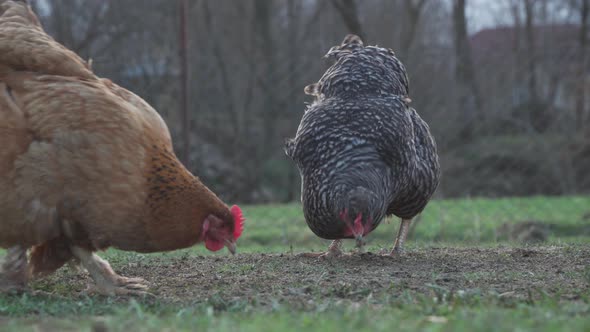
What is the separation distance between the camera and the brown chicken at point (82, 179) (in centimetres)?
353

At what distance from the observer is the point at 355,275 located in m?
4.27

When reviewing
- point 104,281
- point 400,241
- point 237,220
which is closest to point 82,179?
point 104,281

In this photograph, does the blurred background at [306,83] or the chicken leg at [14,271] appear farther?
the blurred background at [306,83]

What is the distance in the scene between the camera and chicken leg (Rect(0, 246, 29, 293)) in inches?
151

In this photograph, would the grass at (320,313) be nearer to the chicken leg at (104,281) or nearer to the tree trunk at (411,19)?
the chicken leg at (104,281)

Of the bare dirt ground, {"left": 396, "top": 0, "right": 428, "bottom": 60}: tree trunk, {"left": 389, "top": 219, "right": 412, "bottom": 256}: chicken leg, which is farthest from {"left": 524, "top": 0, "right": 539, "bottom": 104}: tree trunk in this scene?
{"left": 389, "top": 219, "right": 412, "bottom": 256}: chicken leg

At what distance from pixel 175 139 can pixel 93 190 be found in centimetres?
739

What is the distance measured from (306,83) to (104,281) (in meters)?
8.91

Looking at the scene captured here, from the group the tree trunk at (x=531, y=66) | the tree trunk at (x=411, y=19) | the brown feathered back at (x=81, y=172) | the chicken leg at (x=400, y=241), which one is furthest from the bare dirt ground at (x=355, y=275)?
the tree trunk at (x=411, y=19)

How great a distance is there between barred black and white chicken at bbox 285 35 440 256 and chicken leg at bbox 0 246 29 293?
1836mm

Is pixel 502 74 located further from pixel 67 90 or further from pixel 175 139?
pixel 67 90

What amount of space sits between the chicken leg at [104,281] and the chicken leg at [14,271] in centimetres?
31

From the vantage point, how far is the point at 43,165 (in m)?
3.51

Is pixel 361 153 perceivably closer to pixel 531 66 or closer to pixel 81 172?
pixel 81 172
